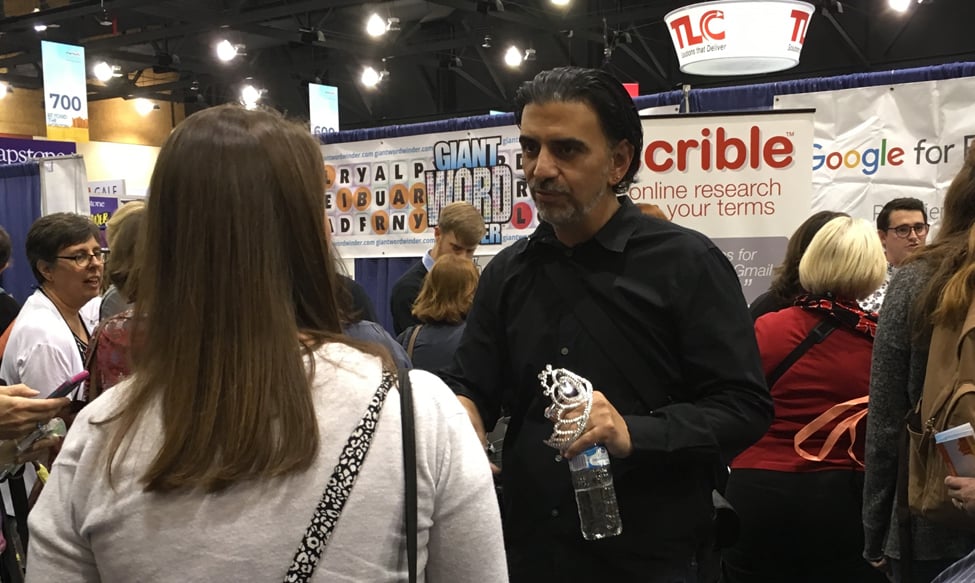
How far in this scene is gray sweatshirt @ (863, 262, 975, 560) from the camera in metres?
1.80

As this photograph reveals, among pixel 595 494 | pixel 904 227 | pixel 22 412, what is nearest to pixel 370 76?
pixel 904 227

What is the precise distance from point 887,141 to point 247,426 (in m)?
4.82

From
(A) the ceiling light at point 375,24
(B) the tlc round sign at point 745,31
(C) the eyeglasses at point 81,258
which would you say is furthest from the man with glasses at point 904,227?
(A) the ceiling light at point 375,24

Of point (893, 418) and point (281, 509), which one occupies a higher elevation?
point (281, 509)

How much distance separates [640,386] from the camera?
5.28 ft

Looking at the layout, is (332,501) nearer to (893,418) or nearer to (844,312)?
(893,418)

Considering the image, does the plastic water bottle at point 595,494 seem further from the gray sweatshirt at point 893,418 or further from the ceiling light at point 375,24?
the ceiling light at point 375,24

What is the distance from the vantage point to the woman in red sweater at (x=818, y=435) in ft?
8.00

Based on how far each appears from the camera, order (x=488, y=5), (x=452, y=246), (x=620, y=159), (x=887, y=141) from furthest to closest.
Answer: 1. (x=488, y=5)
2. (x=887, y=141)
3. (x=452, y=246)
4. (x=620, y=159)

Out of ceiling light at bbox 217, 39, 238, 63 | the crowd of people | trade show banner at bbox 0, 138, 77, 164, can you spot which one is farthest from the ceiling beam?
trade show banner at bbox 0, 138, 77, 164

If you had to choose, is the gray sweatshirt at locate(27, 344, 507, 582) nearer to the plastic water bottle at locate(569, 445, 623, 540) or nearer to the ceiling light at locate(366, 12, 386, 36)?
the plastic water bottle at locate(569, 445, 623, 540)

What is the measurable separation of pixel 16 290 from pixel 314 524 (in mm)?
9147

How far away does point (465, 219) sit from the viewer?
3.93 m

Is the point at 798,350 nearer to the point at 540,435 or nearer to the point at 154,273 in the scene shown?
the point at 540,435
